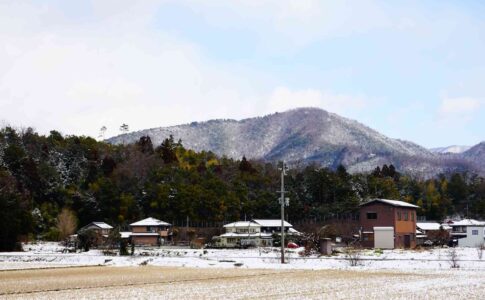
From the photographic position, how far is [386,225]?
75.3 metres

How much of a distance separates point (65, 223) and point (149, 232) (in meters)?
12.7

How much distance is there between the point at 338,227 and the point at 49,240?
134ft

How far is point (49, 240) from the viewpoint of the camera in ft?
287

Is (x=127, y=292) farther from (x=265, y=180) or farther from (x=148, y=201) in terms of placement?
(x=265, y=180)

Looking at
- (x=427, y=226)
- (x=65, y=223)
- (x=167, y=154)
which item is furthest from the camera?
(x=167, y=154)

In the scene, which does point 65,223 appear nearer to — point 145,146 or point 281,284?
point 145,146

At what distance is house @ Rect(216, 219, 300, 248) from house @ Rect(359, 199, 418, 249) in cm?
922

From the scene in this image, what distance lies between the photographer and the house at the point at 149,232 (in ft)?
284

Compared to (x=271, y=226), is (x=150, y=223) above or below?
above

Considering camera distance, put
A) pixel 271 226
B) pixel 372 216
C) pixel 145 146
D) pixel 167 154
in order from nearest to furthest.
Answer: pixel 372 216 → pixel 271 226 → pixel 167 154 → pixel 145 146

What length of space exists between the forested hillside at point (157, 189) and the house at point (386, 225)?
1848 centimetres

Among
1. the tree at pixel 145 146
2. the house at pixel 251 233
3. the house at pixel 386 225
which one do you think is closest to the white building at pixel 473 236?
the house at pixel 386 225

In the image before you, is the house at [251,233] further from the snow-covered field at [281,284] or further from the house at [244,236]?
the snow-covered field at [281,284]

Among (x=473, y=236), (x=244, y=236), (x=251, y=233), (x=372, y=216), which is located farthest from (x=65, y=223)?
(x=473, y=236)
